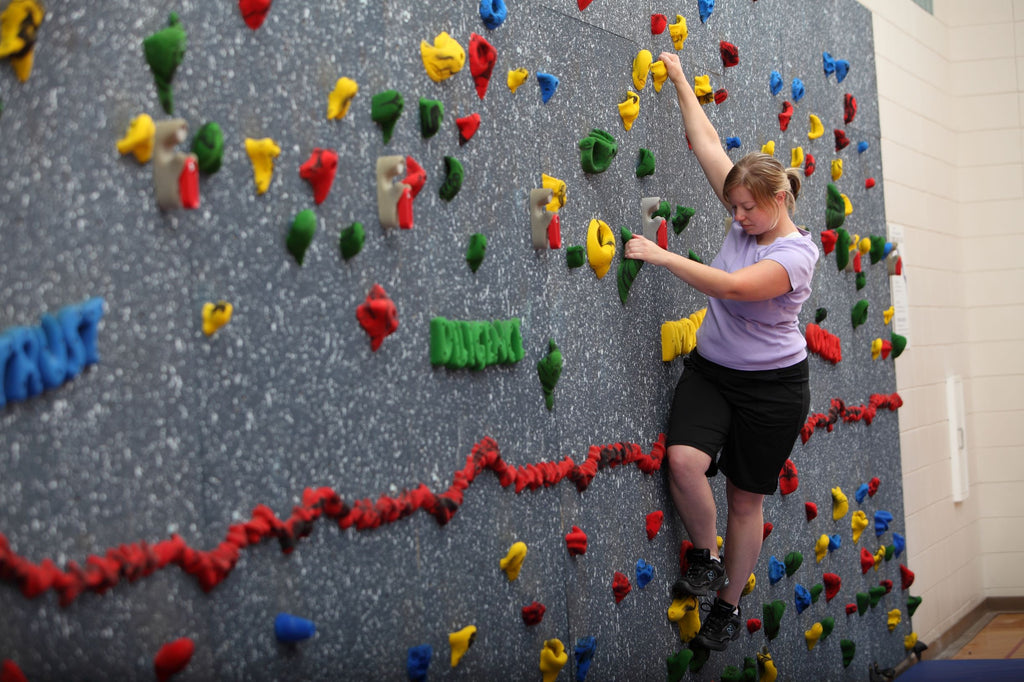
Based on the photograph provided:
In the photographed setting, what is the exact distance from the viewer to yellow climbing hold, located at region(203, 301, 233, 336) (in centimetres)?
162

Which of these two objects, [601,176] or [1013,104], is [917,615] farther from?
[601,176]

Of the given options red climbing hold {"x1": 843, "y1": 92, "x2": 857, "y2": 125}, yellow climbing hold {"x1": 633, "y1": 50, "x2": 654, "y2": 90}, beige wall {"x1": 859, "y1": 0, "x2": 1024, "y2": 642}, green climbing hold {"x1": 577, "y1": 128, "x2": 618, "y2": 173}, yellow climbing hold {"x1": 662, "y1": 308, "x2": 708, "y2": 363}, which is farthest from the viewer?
beige wall {"x1": 859, "y1": 0, "x2": 1024, "y2": 642}

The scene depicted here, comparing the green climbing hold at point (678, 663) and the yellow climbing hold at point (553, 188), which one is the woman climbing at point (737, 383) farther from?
the yellow climbing hold at point (553, 188)

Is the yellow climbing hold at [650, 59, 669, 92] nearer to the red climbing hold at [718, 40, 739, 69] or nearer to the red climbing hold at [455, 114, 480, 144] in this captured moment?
the red climbing hold at [718, 40, 739, 69]

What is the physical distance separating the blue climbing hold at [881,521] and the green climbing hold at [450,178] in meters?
2.64

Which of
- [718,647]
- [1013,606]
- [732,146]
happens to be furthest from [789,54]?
[1013,606]

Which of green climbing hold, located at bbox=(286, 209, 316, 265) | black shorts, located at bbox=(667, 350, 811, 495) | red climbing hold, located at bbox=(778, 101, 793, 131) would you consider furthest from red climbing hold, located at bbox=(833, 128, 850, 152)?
green climbing hold, located at bbox=(286, 209, 316, 265)

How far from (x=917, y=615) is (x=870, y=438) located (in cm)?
91

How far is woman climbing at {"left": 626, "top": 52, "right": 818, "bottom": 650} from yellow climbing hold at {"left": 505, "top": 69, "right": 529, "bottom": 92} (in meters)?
0.50

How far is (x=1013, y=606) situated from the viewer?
5.27 meters

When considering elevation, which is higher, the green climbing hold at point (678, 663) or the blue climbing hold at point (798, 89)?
the blue climbing hold at point (798, 89)

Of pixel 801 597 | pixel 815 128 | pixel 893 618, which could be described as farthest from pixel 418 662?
pixel 893 618

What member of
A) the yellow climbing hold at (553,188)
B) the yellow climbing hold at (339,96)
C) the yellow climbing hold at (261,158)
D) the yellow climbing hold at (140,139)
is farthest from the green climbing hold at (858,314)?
the yellow climbing hold at (140,139)

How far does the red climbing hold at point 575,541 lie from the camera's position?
2371mm
